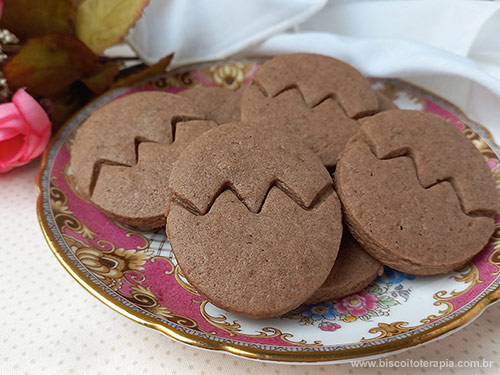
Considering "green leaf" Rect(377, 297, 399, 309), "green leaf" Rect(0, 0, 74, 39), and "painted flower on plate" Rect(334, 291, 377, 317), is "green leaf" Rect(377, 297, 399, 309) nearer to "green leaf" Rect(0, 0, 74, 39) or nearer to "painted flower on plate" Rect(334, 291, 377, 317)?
"painted flower on plate" Rect(334, 291, 377, 317)

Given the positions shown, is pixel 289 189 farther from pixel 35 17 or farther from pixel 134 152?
pixel 35 17

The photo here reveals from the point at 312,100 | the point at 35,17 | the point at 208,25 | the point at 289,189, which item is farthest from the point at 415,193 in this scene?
the point at 35,17

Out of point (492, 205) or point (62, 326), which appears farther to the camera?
point (492, 205)

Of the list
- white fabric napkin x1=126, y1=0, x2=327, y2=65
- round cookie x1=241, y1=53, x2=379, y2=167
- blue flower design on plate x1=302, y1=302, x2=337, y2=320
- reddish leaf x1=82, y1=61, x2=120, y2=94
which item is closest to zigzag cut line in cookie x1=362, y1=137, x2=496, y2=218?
round cookie x1=241, y1=53, x2=379, y2=167

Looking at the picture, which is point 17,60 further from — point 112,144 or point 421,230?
point 421,230

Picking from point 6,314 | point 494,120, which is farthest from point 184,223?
point 494,120

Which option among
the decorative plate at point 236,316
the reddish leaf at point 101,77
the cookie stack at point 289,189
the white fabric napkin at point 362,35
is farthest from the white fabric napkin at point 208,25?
the decorative plate at point 236,316
